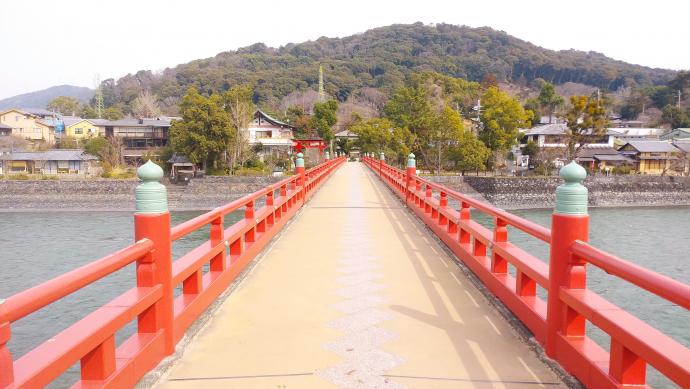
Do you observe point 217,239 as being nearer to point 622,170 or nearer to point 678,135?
point 622,170

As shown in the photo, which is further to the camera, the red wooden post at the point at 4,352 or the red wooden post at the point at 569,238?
the red wooden post at the point at 569,238

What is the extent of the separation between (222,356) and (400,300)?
1971 mm

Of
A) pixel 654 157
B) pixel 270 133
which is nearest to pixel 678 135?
pixel 654 157

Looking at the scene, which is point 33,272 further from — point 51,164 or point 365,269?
point 51,164

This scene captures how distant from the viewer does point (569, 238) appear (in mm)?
3158

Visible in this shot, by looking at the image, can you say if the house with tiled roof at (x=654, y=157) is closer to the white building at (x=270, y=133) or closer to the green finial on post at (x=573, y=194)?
the white building at (x=270, y=133)

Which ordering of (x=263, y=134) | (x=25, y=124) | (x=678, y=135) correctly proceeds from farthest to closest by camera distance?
1. (x=25, y=124)
2. (x=263, y=134)
3. (x=678, y=135)

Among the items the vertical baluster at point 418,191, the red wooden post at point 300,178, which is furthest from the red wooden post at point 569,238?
the red wooden post at point 300,178

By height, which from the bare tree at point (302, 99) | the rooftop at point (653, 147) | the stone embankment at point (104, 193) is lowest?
the stone embankment at point (104, 193)

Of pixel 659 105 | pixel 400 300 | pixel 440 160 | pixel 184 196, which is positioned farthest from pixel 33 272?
pixel 659 105

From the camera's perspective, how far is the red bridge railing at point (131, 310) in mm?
1998

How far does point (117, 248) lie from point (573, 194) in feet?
74.3

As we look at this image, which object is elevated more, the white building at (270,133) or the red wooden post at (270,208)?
the white building at (270,133)

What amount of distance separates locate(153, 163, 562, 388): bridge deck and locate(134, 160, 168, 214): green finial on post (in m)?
1.07
